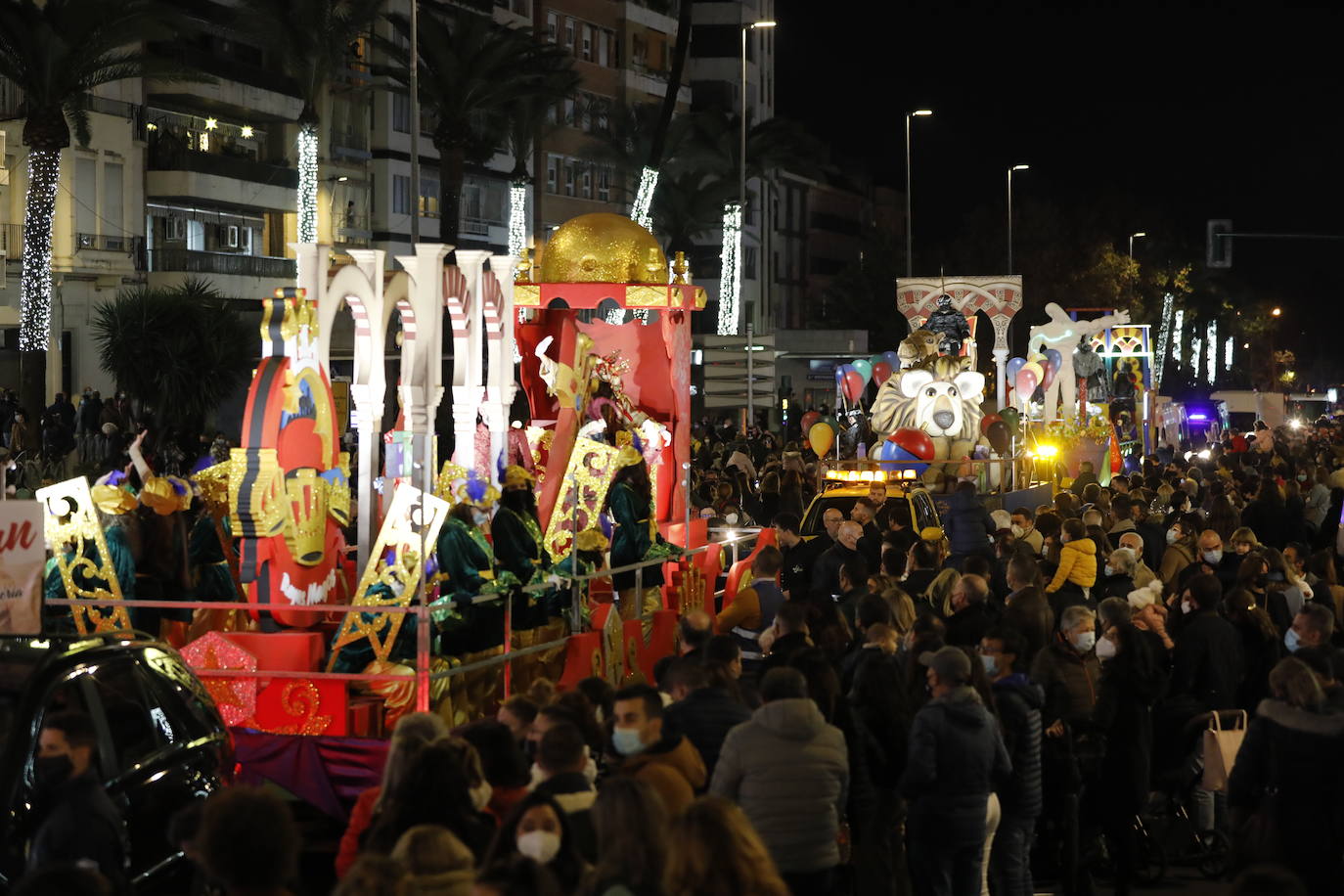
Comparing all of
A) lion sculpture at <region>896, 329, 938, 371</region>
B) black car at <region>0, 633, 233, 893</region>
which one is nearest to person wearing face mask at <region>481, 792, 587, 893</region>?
black car at <region>0, 633, 233, 893</region>

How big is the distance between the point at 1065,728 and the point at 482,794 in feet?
13.7

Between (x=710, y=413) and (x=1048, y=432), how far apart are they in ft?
86.6

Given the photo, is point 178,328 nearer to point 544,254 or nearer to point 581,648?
point 544,254

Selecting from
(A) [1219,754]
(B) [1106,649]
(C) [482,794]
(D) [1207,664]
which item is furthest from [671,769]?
(D) [1207,664]

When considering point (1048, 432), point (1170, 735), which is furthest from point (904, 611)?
point (1048, 432)

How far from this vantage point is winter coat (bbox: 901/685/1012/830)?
855cm

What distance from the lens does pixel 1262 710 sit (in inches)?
345

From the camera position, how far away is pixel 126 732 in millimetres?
A: 8250

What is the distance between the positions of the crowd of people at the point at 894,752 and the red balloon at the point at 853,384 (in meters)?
17.6

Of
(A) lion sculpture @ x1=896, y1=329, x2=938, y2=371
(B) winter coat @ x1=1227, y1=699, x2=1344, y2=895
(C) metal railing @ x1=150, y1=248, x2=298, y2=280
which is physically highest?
(C) metal railing @ x1=150, y1=248, x2=298, y2=280

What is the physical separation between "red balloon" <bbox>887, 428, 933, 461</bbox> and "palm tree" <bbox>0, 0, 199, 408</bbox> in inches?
555

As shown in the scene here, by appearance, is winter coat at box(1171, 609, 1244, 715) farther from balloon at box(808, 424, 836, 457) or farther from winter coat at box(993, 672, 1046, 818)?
balloon at box(808, 424, 836, 457)

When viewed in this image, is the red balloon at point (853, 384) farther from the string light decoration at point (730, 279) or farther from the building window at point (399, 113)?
the string light decoration at point (730, 279)

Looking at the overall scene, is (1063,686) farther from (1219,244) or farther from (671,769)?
(1219,244)
